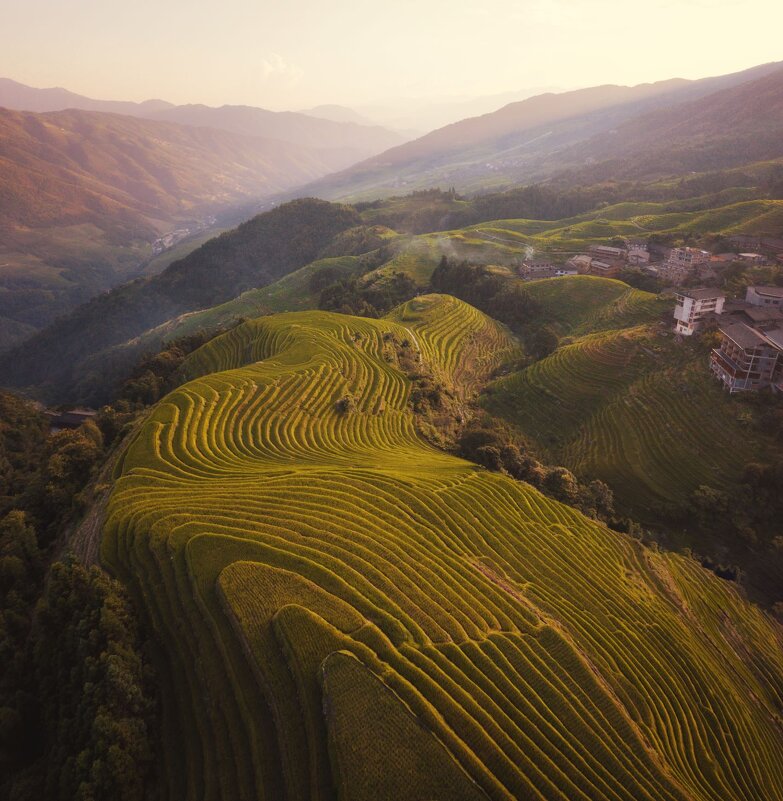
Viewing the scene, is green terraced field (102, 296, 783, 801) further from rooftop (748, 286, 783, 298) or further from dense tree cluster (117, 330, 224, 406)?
rooftop (748, 286, 783, 298)

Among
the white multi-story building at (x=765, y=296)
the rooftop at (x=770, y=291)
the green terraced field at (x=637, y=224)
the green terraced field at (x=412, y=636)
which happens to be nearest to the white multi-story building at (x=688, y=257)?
the green terraced field at (x=637, y=224)

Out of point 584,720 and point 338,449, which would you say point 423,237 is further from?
point 584,720

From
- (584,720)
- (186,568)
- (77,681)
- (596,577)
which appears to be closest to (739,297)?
(596,577)

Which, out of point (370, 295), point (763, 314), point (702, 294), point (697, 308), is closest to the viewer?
point (763, 314)

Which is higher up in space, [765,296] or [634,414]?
[765,296]

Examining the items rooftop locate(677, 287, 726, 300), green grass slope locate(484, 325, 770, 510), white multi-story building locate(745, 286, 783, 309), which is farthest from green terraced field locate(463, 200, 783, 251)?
green grass slope locate(484, 325, 770, 510)

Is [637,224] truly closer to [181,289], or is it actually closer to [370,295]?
[370,295]

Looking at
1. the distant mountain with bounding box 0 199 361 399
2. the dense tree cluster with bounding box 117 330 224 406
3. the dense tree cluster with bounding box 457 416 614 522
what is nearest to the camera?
the dense tree cluster with bounding box 457 416 614 522

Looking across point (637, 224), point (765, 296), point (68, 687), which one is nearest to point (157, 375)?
point (68, 687)
